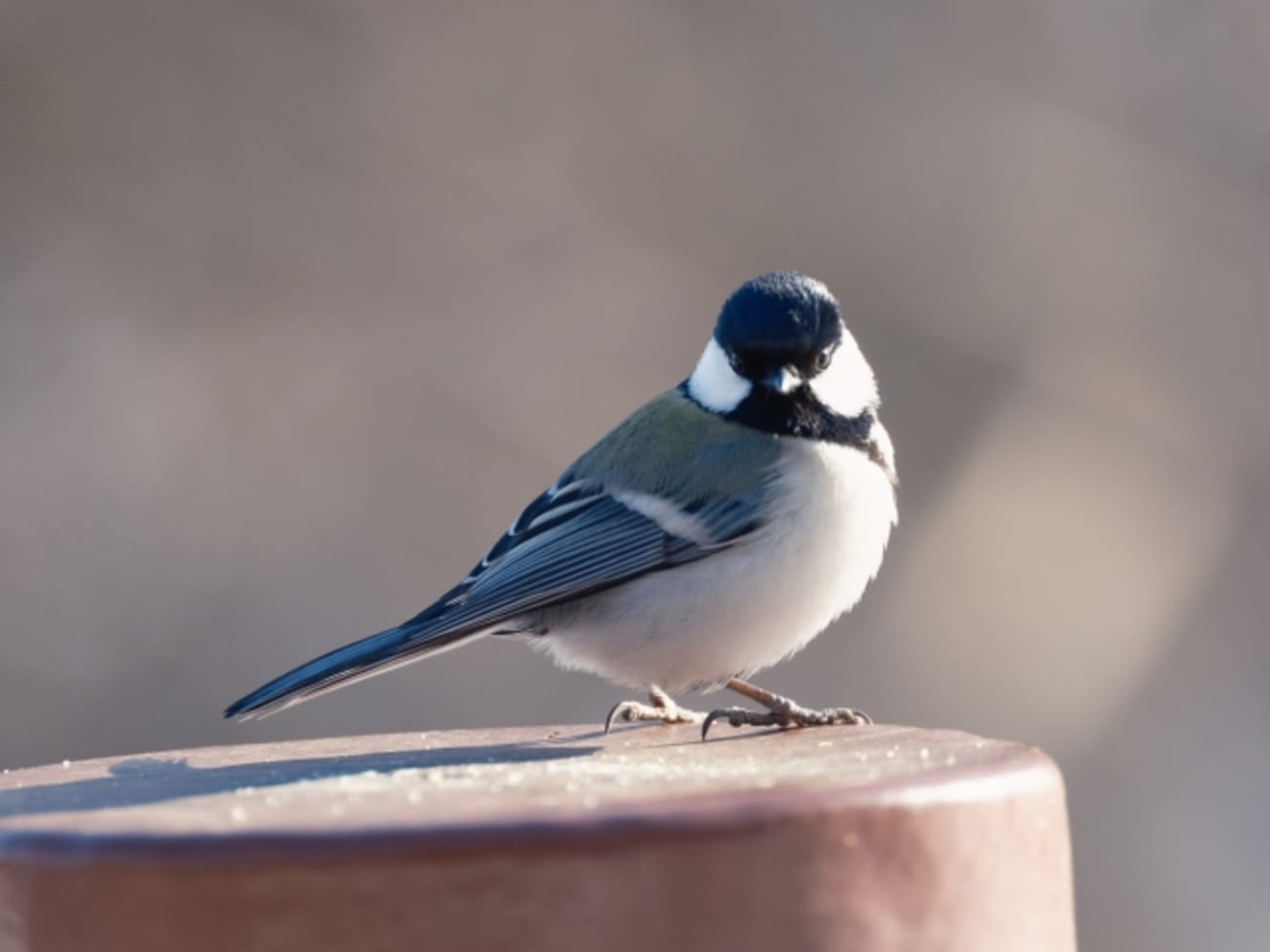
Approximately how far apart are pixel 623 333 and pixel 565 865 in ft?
13.8

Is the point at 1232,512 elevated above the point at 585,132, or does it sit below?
below

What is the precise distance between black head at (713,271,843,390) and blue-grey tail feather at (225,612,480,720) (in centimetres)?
56

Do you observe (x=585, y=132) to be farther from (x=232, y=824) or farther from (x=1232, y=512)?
(x=232, y=824)

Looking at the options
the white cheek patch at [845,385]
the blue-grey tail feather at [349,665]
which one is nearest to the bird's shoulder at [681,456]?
the white cheek patch at [845,385]

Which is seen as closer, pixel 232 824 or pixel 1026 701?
pixel 232 824

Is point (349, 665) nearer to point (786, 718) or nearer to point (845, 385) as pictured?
point (786, 718)

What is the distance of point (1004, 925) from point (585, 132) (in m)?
4.42

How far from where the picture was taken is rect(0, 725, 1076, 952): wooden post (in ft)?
3.18

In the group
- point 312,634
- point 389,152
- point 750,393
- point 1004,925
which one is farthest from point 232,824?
point 389,152

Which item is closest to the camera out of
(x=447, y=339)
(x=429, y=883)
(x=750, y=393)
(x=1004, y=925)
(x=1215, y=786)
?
(x=429, y=883)

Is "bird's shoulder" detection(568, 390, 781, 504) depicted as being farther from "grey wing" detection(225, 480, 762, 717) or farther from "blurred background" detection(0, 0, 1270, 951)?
"blurred background" detection(0, 0, 1270, 951)

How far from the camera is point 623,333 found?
16.8 feet

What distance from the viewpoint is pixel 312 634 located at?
15.0 feet

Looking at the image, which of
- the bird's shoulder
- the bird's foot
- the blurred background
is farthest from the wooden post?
the blurred background
